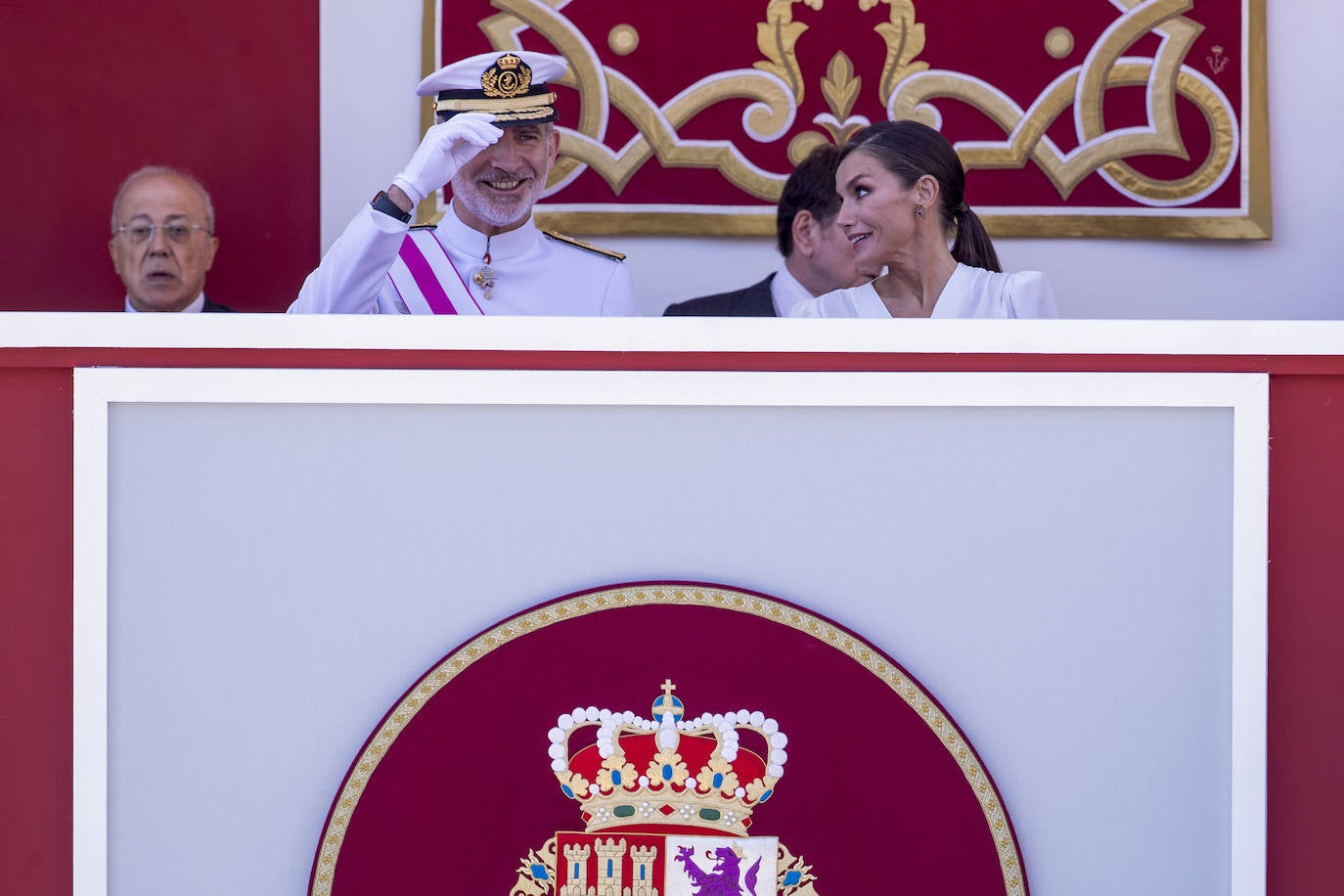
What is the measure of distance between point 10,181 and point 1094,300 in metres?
2.30

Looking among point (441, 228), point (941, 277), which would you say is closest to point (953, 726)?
point (941, 277)

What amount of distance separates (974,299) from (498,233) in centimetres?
87

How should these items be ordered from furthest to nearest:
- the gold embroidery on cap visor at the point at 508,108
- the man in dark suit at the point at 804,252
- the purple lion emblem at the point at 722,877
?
1. the man in dark suit at the point at 804,252
2. the gold embroidery on cap visor at the point at 508,108
3. the purple lion emblem at the point at 722,877

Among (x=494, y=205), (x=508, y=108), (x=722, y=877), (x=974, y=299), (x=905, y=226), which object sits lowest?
(x=722, y=877)

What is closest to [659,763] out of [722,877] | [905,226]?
[722,877]

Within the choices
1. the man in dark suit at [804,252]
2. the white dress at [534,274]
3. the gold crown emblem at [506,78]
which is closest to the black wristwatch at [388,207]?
the white dress at [534,274]

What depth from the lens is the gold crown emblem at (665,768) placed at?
1.66 m

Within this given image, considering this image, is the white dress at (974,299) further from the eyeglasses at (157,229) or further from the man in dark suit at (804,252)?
the eyeglasses at (157,229)

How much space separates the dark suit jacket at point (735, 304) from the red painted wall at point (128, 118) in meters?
0.81

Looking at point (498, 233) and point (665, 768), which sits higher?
point (498, 233)

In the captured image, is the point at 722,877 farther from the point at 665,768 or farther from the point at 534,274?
the point at 534,274

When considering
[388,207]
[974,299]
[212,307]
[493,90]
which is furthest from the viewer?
[212,307]

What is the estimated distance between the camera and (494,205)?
2637 millimetres

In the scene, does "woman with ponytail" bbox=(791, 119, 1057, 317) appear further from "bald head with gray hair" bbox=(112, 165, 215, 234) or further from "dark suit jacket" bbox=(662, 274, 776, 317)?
"bald head with gray hair" bbox=(112, 165, 215, 234)
